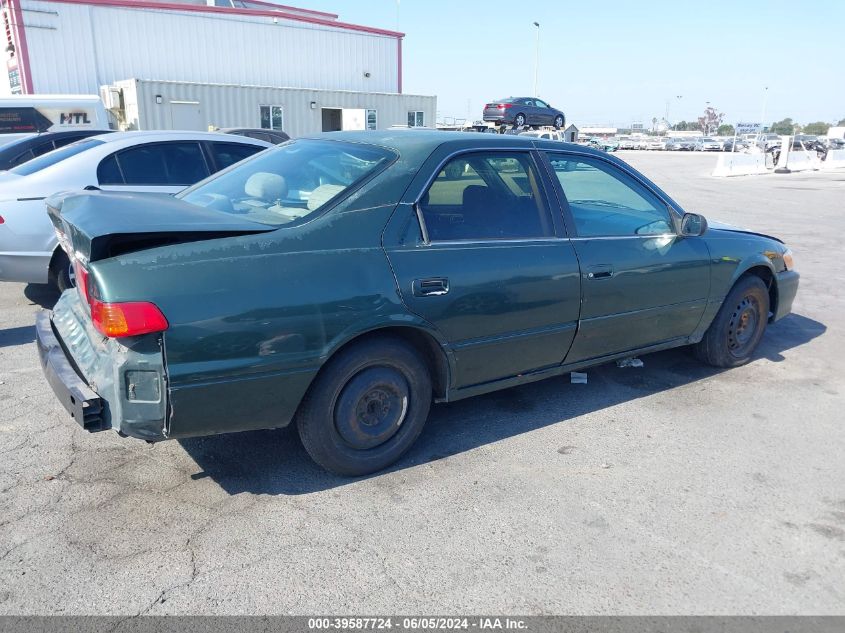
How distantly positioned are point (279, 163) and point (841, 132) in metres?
81.2

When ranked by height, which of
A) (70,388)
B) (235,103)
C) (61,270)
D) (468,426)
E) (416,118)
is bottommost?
(468,426)

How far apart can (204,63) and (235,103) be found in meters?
8.63

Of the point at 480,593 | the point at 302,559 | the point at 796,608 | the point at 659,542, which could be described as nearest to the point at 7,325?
the point at 302,559

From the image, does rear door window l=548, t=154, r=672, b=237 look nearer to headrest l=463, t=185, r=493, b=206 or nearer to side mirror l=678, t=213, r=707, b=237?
side mirror l=678, t=213, r=707, b=237

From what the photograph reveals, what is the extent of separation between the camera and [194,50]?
108 feet

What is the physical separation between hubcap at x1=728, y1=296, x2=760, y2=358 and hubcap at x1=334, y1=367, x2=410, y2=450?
290cm

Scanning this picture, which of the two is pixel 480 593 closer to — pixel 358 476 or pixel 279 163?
pixel 358 476

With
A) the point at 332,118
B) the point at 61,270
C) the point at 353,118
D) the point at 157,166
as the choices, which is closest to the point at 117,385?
the point at 61,270

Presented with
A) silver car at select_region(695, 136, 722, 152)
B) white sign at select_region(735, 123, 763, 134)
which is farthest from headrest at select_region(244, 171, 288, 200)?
white sign at select_region(735, 123, 763, 134)

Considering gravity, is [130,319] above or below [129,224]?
below

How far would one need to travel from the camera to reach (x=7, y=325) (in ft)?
19.3

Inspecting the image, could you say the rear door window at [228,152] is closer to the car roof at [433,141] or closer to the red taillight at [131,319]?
the car roof at [433,141]

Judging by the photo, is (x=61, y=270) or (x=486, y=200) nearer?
(x=486, y=200)

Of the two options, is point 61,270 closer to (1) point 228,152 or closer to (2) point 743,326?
(1) point 228,152
